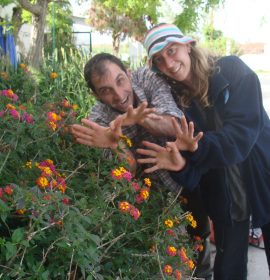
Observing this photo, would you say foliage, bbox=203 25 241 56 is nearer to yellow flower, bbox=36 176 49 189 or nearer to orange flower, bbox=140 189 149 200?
orange flower, bbox=140 189 149 200

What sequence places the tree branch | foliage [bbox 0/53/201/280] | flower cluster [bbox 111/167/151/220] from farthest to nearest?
the tree branch, flower cluster [bbox 111/167/151/220], foliage [bbox 0/53/201/280]

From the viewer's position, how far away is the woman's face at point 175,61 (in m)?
2.10

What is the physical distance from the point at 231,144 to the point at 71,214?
3.06 feet

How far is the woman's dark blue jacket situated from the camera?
1.97 meters

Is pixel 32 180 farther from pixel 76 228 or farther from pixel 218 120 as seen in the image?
pixel 218 120

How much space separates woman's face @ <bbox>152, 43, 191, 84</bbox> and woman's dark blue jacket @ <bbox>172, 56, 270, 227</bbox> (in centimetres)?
14

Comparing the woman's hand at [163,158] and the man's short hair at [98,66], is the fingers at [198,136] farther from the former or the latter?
the man's short hair at [98,66]

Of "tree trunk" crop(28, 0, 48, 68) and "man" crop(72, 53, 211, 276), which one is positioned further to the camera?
"tree trunk" crop(28, 0, 48, 68)

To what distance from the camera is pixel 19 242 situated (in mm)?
1173

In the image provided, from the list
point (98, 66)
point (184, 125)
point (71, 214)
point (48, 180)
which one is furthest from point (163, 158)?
point (71, 214)

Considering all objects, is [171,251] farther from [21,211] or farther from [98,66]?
[98,66]

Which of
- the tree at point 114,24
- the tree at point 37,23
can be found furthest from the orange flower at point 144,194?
the tree at point 114,24

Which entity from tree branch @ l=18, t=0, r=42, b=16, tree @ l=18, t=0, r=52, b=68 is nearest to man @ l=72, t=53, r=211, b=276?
tree @ l=18, t=0, r=52, b=68

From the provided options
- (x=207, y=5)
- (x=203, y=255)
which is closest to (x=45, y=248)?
(x=203, y=255)
